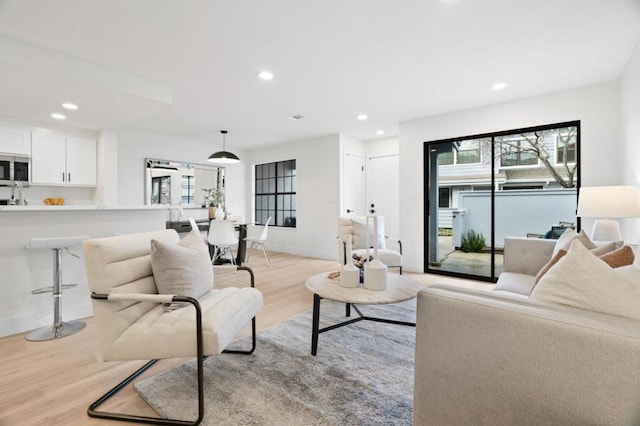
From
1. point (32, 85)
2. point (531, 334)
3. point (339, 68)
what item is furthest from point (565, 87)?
point (32, 85)

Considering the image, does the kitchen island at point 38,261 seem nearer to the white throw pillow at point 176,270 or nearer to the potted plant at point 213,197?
the white throw pillow at point 176,270

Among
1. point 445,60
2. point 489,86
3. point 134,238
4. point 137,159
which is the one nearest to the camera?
point 134,238

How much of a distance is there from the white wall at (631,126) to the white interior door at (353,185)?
386cm

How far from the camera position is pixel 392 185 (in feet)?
20.3

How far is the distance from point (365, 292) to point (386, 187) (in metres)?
4.46

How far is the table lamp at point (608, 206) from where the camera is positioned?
2.50 metres

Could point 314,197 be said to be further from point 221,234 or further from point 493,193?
point 493,193

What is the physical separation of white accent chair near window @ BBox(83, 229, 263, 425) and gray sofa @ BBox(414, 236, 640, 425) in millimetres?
1017

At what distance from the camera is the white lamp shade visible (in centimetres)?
249

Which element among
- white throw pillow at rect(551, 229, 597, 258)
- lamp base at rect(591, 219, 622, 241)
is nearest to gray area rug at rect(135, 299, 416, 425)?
white throw pillow at rect(551, 229, 597, 258)

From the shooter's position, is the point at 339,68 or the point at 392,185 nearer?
the point at 339,68

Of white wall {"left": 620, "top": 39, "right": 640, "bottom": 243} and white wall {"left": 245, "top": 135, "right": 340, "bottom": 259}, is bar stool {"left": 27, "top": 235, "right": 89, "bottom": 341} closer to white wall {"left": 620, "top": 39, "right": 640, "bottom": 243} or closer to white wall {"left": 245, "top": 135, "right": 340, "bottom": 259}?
white wall {"left": 245, "top": 135, "right": 340, "bottom": 259}

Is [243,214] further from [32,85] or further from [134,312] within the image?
[134,312]

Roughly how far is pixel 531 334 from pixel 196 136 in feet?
20.8
